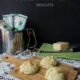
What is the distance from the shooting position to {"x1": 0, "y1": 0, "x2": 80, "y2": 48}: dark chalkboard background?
1150mm

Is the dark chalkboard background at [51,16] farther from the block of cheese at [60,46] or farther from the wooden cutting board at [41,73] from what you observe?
the wooden cutting board at [41,73]

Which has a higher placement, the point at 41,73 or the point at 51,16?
the point at 51,16

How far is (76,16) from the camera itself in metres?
1.17

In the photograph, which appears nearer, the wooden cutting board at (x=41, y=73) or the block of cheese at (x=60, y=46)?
the wooden cutting board at (x=41, y=73)

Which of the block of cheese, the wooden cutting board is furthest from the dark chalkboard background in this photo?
the wooden cutting board

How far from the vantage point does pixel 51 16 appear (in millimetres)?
1181

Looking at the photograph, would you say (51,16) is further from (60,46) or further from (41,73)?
(41,73)

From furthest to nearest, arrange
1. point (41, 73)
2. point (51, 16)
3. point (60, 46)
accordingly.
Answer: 1. point (51, 16)
2. point (60, 46)
3. point (41, 73)

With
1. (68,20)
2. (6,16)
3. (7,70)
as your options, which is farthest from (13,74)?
(68,20)

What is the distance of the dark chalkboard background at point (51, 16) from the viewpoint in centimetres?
115

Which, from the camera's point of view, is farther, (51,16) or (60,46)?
(51,16)

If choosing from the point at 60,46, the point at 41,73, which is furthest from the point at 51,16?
the point at 41,73

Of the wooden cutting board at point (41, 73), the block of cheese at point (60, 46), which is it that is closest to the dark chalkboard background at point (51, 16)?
the block of cheese at point (60, 46)

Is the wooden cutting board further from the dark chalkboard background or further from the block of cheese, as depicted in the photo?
the dark chalkboard background
